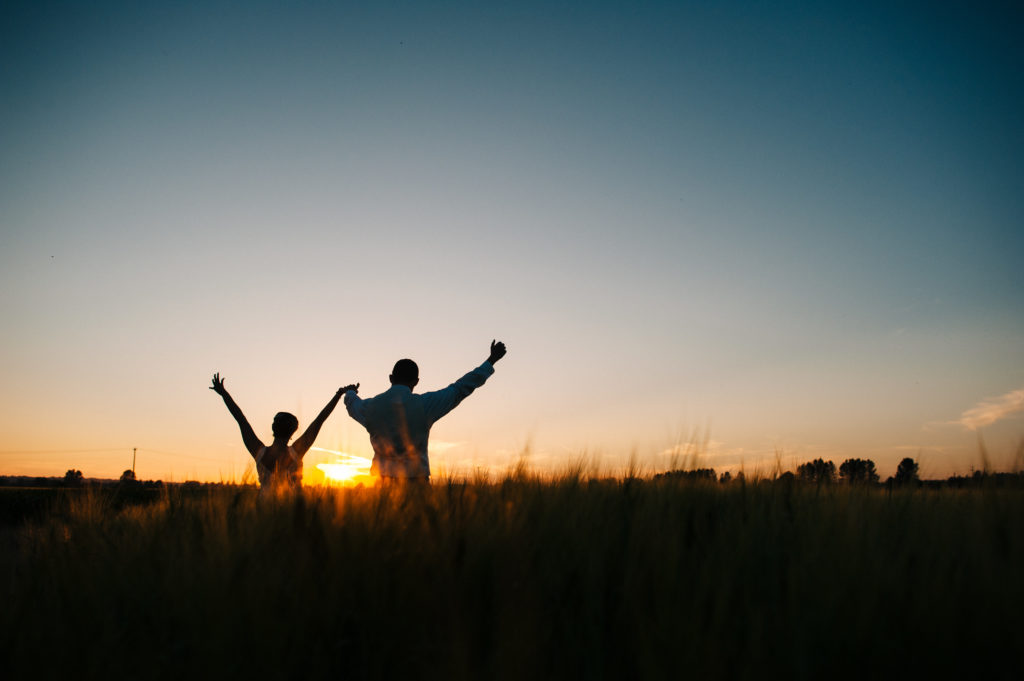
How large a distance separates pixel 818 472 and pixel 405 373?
394 cm

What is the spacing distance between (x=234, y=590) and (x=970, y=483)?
11.7ft

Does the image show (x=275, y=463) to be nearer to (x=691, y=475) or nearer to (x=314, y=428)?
(x=314, y=428)

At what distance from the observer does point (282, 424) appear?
595 centimetres

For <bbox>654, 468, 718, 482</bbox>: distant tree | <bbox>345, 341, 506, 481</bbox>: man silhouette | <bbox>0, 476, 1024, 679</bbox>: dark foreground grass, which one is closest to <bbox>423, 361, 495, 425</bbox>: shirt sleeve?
<bbox>345, 341, 506, 481</bbox>: man silhouette

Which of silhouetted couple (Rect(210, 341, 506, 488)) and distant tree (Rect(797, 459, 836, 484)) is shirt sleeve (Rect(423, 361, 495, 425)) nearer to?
silhouetted couple (Rect(210, 341, 506, 488))

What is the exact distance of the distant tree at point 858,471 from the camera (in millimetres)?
4230

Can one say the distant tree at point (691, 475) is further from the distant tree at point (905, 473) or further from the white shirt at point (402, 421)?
the white shirt at point (402, 421)

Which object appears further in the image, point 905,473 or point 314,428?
point 314,428

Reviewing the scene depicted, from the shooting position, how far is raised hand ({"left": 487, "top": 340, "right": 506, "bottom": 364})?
248 inches

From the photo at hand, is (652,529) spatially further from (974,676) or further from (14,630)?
(14,630)

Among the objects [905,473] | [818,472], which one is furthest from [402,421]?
[905,473]

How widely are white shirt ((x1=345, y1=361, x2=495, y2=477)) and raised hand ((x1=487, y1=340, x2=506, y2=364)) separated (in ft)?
1.36

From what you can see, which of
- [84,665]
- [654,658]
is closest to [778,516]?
[654,658]

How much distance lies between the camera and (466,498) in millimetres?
2936
